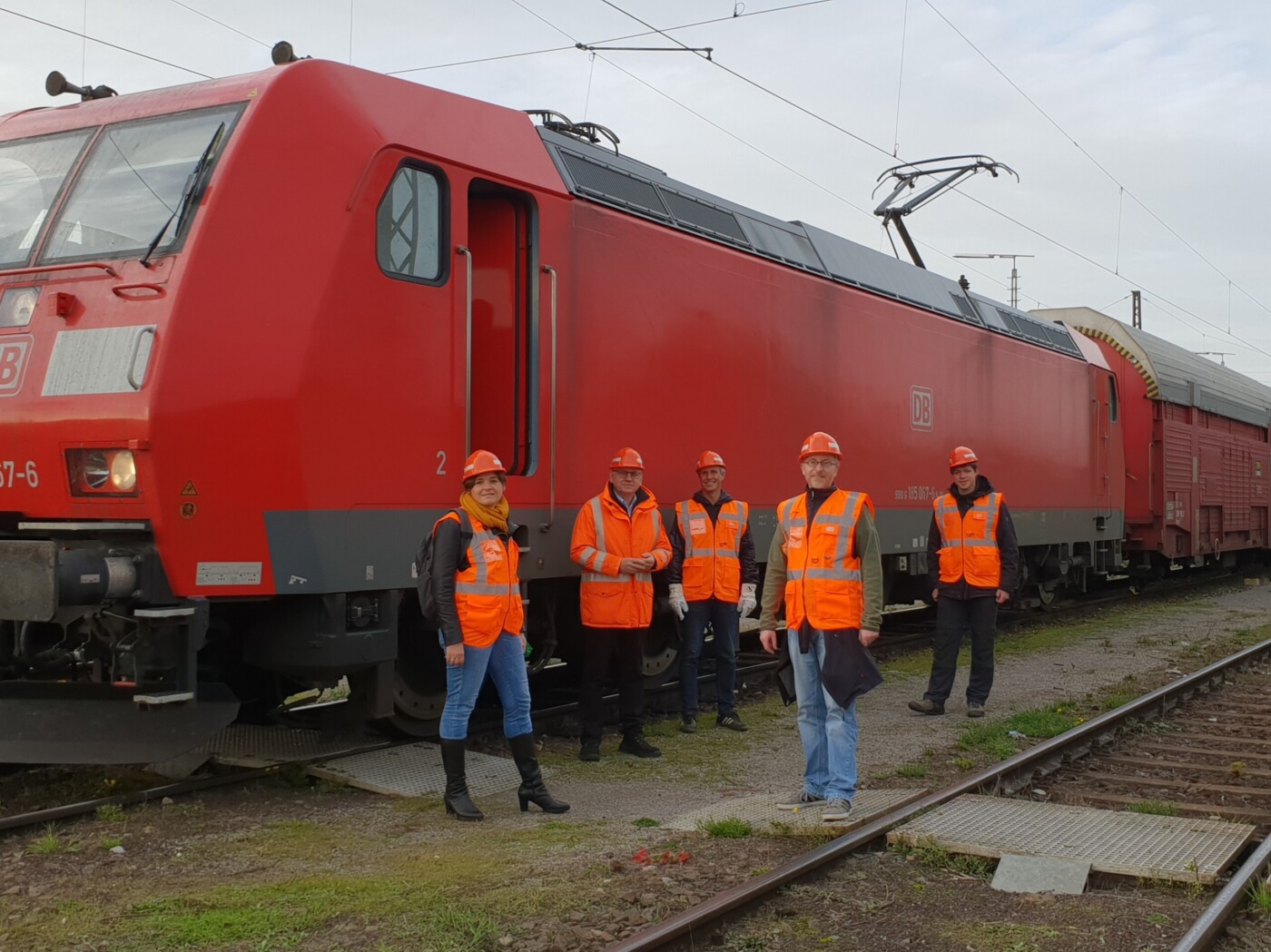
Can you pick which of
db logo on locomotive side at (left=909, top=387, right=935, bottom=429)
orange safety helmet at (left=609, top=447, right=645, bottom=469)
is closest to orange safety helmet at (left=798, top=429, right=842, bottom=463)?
orange safety helmet at (left=609, top=447, right=645, bottom=469)

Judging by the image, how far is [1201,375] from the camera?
71.4 feet

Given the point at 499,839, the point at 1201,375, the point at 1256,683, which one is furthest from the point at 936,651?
the point at 1201,375

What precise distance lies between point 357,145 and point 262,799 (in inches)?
129

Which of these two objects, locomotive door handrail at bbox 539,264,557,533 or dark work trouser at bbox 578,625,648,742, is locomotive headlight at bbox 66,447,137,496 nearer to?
locomotive door handrail at bbox 539,264,557,533

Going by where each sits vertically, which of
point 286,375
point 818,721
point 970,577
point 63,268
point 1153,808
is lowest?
point 1153,808

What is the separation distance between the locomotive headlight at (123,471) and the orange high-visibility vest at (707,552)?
3844mm

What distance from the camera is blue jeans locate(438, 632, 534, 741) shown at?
234 inches

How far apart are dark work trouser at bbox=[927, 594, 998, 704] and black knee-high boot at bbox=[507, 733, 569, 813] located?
3772 mm

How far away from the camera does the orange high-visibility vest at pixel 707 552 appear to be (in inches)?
329

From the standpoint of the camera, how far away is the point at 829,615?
19.9ft

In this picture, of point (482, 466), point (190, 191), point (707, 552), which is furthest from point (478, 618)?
point (707, 552)

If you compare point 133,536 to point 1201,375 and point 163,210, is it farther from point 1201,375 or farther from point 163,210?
point 1201,375

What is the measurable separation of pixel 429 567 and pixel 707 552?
286 centimetres

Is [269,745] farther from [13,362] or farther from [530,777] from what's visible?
[13,362]
